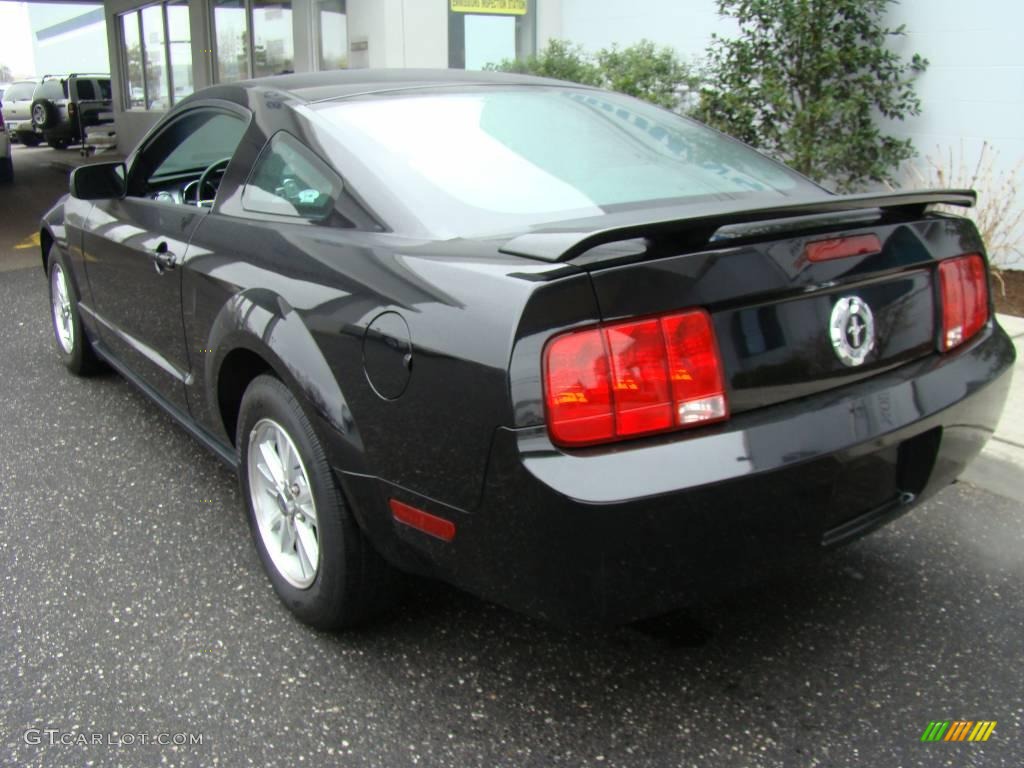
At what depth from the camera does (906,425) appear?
2.25m

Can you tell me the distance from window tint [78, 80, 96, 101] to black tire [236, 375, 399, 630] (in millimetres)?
22627

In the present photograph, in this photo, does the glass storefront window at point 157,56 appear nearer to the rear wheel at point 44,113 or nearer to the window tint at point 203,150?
the rear wheel at point 44,113

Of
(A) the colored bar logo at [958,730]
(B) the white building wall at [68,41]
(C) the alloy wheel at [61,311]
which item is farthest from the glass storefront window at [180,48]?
(A) the colored bar logo at [958,730]

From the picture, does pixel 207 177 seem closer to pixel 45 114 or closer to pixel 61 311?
pixel 61 311

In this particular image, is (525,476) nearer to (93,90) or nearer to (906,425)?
(906,425)

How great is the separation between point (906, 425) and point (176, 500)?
2562 millimetres

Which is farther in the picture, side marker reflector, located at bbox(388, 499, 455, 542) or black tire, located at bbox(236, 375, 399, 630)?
black tire, located at bbox(236, 375, 399, 630)

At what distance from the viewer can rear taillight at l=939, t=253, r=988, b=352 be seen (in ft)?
8.09

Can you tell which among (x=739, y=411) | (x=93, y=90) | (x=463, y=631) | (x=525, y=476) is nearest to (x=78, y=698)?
(x=463, y=631)

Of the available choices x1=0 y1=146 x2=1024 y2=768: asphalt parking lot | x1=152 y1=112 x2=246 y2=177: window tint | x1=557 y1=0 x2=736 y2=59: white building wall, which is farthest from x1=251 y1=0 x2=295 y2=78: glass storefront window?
x1=0 y1=146 x2=1024 y2=768: asphalt parking lot

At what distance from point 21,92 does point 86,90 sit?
15.5 ft

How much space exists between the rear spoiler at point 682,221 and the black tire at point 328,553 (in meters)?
0.78

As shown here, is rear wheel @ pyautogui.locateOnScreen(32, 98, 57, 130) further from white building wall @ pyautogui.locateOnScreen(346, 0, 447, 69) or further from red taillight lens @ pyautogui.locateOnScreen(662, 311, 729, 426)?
red taillight lens @ pyautogui.locateOnScreen(662, 311, 729, 426)

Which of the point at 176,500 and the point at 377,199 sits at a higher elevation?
the point at 377,199
